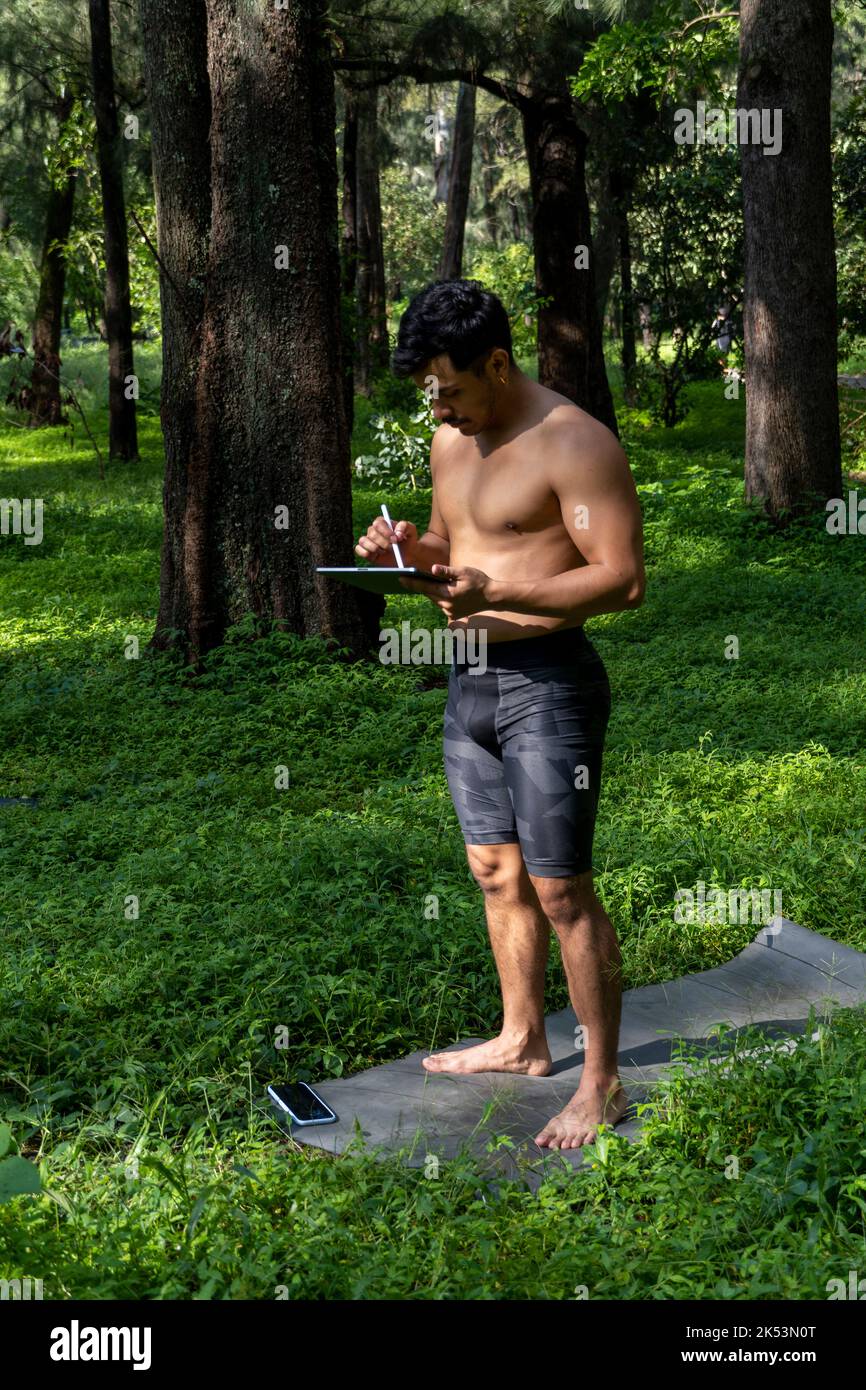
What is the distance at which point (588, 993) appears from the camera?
146 inches

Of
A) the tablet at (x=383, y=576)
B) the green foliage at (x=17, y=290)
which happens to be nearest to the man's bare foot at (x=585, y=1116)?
Result: the tablet at (x=383, y=576)

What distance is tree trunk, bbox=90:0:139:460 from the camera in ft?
54.5

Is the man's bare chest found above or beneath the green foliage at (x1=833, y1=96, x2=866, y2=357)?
beneath

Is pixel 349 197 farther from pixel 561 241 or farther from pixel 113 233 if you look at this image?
pixel 561 241

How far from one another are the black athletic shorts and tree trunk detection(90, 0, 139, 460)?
12.7m

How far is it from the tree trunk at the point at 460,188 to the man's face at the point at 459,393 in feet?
70.4

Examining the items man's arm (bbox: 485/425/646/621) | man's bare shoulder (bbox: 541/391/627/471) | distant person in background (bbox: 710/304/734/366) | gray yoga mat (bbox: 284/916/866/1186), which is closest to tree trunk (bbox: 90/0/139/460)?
distant person in background (bbox: 710/304/734/366)

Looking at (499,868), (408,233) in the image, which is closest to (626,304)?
(499,868)

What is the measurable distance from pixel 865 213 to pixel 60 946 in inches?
686

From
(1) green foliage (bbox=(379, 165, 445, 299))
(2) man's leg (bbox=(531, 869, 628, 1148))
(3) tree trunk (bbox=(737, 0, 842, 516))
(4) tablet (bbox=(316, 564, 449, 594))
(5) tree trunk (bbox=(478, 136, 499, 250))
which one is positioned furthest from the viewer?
(1) green foliage (bbox=(379, 165, 445, 299))

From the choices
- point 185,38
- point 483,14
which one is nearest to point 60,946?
point 185,38

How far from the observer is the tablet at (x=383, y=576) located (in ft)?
11.0

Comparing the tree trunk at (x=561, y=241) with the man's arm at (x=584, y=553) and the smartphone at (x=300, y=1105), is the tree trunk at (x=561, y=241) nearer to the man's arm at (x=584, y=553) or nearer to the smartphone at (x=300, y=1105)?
the man's arm at (x=584, y=553)

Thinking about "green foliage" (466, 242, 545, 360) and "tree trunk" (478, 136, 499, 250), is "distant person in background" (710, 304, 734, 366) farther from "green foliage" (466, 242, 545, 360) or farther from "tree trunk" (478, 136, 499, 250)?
"tree trunk" (478, 136, 499, 250)
